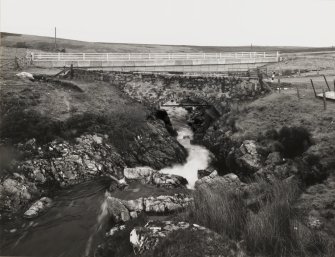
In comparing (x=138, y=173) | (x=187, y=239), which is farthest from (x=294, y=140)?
(x=187, y=239)

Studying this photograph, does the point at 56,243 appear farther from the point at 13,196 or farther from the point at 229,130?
the point at 229,130

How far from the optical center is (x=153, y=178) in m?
20.1

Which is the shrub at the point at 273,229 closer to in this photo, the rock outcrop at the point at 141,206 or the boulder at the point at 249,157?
the rock outcrop at the point at 141,206

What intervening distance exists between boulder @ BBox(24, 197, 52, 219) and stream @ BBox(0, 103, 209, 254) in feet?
0.80

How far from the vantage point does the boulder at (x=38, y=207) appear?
16536mm

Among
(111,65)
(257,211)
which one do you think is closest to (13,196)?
(257,211)

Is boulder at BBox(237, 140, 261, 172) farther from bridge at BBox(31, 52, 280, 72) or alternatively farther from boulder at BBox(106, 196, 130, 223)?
bridge at BBox(31, 52, 280, 72)

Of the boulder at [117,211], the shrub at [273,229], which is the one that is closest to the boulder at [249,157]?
the shrub at [273,229]

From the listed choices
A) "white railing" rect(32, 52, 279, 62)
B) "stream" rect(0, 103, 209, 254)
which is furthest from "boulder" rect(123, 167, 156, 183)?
"white railing" rect(32, 52, 279, 62)

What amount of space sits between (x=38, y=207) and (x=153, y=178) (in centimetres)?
603

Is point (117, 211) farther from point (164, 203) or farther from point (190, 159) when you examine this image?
point (190, 159)

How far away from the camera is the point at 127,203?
53.4ft

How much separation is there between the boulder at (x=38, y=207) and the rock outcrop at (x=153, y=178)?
4.60m

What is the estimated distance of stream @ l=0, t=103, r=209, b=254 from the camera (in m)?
14.4
